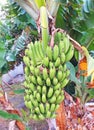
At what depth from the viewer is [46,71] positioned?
3.41 ft

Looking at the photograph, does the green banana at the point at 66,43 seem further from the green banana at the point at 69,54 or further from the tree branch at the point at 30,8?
the tree branch at the point at 30,8

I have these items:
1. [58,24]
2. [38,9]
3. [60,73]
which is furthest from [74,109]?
[38,9]

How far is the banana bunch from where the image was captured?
105 cm

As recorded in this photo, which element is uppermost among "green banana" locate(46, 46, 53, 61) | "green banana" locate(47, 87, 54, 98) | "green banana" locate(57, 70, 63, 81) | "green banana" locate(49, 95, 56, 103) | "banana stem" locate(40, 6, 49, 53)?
"banana stem" locate(40, 6, 49, 53)

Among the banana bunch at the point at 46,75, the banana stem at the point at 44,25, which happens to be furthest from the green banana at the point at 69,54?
the banana stem at the point at 44,25

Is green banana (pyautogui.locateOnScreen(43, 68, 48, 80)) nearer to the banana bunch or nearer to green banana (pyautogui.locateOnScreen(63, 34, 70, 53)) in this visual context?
the banana bunch

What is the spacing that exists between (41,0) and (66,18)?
0.53 metres

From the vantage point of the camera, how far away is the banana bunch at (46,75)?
3.44 feet

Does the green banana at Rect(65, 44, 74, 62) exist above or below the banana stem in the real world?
below

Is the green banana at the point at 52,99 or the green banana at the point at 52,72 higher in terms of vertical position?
the green banana at the point at 52,72

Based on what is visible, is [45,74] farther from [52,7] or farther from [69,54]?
[52,7]

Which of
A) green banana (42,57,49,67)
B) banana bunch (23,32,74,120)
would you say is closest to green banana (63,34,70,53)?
banana bunch (23,32,74,120)

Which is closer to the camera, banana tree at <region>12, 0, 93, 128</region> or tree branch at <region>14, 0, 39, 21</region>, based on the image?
banana tree at <region>12, 0, 93, 128</region>

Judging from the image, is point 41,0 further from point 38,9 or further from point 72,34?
point 72,34
